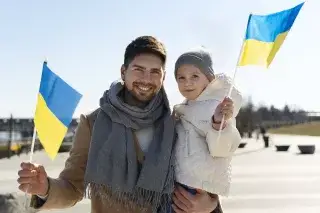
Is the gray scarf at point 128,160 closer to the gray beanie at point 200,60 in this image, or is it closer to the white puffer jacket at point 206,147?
the white puffer jacket at point 206,147

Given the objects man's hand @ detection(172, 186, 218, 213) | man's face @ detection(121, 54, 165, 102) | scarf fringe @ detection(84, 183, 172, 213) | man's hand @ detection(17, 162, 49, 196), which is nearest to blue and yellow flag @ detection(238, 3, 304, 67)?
man's face @ detection(121, 54, 165, 102)

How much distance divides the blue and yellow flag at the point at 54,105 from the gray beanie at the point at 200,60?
643 mm

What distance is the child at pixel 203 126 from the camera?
2.57m

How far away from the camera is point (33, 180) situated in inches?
98.1

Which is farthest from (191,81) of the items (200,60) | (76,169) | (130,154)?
(76,169)

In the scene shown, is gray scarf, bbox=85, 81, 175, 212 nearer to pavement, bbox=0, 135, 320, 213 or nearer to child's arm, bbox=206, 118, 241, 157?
child's arm, bbox=206, 118, 241, 157

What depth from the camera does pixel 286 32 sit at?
3084mm

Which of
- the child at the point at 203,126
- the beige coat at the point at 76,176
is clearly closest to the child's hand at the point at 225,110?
the child at the point at 203,126

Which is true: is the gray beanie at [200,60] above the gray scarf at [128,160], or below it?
above

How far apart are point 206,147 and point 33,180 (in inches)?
35.3

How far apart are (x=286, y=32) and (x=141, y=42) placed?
1.00 m

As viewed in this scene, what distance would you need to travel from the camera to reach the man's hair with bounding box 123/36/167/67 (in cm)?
261

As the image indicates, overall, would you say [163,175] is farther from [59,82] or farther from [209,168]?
[59,82]

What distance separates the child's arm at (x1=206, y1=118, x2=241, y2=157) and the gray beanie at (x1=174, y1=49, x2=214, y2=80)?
32cm
